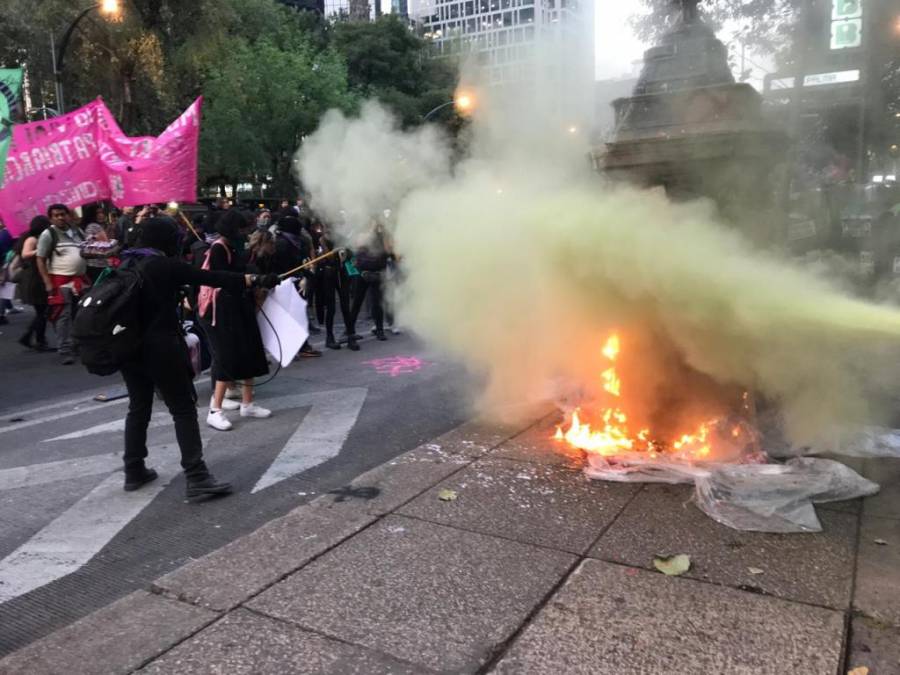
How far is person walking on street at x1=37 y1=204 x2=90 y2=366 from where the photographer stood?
853cm

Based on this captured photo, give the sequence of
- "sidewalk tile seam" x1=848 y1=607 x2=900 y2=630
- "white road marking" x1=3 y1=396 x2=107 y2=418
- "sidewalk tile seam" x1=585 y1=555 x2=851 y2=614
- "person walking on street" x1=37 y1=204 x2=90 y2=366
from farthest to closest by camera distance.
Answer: "person walking on street" x1=37 y1=204 x2=90 y2=366 < "white road marking" x1=3 y1=396 x2=107 y2=418 < "sidewalk tile seam" x1=585 y1=555 x2=851 y2=614 < "sidewalk tile seam" x1=848 y1=607 x2=900 y2=630

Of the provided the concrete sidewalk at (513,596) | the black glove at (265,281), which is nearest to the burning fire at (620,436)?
the concrete sidewalk at (513,596)

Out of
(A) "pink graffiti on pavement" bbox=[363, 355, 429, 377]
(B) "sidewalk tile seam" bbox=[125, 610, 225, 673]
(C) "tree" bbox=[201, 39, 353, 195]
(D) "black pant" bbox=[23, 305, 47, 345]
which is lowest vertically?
(A) "pink graffiti on pavement" bbox=[363, 355, 429, 377]

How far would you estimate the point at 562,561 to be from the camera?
314 cm

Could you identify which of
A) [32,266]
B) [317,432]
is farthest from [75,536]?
[32,266]

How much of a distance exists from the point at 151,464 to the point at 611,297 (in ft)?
10.3

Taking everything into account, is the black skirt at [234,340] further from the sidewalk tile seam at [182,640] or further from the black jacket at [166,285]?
the sidewalk tile seam at [182,640]

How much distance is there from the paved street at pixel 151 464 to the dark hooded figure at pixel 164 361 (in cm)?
18

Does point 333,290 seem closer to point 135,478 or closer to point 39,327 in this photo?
point 39,327

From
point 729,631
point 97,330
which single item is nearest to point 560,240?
point 729,631

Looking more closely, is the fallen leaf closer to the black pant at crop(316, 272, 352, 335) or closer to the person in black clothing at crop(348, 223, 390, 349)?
the person in black clothing at crop(348, 223, 390, 349)

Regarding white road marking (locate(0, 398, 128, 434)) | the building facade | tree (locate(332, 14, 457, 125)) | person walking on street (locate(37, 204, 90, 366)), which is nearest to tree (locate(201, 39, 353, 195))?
tree (locate(332, 14, 457, 125))

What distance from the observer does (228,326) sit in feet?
18.0

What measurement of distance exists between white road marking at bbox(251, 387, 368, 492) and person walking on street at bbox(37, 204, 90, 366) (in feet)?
12.5
